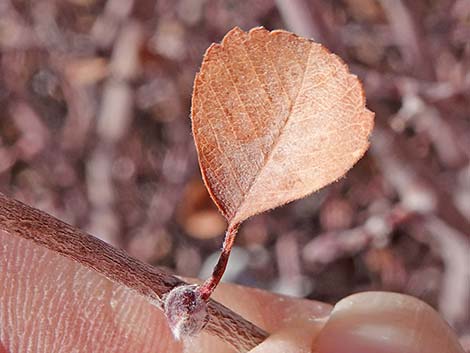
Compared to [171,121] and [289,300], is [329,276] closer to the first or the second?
[171,121]

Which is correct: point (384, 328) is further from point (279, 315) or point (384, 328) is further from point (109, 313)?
point (109, 313)

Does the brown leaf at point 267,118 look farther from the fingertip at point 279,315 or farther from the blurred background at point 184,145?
the blurred background at point 184,145

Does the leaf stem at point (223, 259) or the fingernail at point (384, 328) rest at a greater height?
the leaf stem at point (223, 259)

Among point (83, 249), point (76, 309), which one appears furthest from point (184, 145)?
point (83, 249)

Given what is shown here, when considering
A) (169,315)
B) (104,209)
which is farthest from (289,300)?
(104,209)

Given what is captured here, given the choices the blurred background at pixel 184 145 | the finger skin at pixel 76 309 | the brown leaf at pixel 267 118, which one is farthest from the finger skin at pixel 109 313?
the blurred background at pixel 184 145

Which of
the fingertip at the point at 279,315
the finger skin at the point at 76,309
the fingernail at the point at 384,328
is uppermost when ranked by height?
the finger skin at the point at 76,309

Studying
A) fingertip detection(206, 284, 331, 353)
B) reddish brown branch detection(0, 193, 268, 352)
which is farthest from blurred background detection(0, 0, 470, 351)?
reddish brown branch detection(0, 193, 268, 352)
